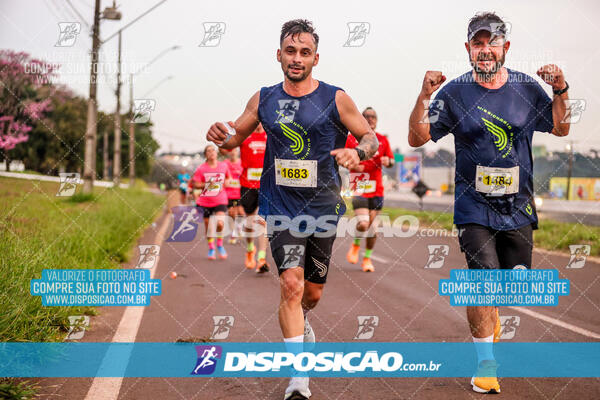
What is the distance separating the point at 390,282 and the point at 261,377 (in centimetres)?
476

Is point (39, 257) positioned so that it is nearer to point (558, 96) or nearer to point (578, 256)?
point (558, 96)

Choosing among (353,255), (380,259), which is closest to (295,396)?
(353,255)

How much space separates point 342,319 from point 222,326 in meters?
1.21

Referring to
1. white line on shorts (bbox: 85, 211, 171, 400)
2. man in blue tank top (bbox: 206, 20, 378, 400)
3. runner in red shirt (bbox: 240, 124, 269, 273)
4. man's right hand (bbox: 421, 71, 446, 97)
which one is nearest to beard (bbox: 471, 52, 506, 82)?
man's right hand (bbox: 421, 71, 446, 97)

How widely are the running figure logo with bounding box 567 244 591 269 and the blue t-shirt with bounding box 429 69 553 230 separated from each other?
234 inches

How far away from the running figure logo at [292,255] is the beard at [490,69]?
170cm

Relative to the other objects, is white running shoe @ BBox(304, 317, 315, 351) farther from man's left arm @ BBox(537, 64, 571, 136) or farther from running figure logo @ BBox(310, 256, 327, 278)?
man's left arm @ BBox(537, 64, 571, 136)

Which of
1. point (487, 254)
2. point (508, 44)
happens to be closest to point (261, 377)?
point (487, 254)

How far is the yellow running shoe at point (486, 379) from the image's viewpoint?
4250 millimetres

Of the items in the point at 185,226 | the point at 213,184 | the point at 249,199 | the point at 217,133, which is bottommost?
the point at 185,226

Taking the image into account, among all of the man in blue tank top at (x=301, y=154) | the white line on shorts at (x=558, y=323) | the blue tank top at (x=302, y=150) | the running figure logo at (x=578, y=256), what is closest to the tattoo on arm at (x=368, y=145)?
the man in blue tank top at (x=301, y=154)

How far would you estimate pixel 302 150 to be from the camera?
14.4 ft

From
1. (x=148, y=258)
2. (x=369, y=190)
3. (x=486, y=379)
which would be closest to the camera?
(x=486, y=379)

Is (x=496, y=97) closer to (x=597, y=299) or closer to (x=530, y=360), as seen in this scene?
(x=530, y=360)
